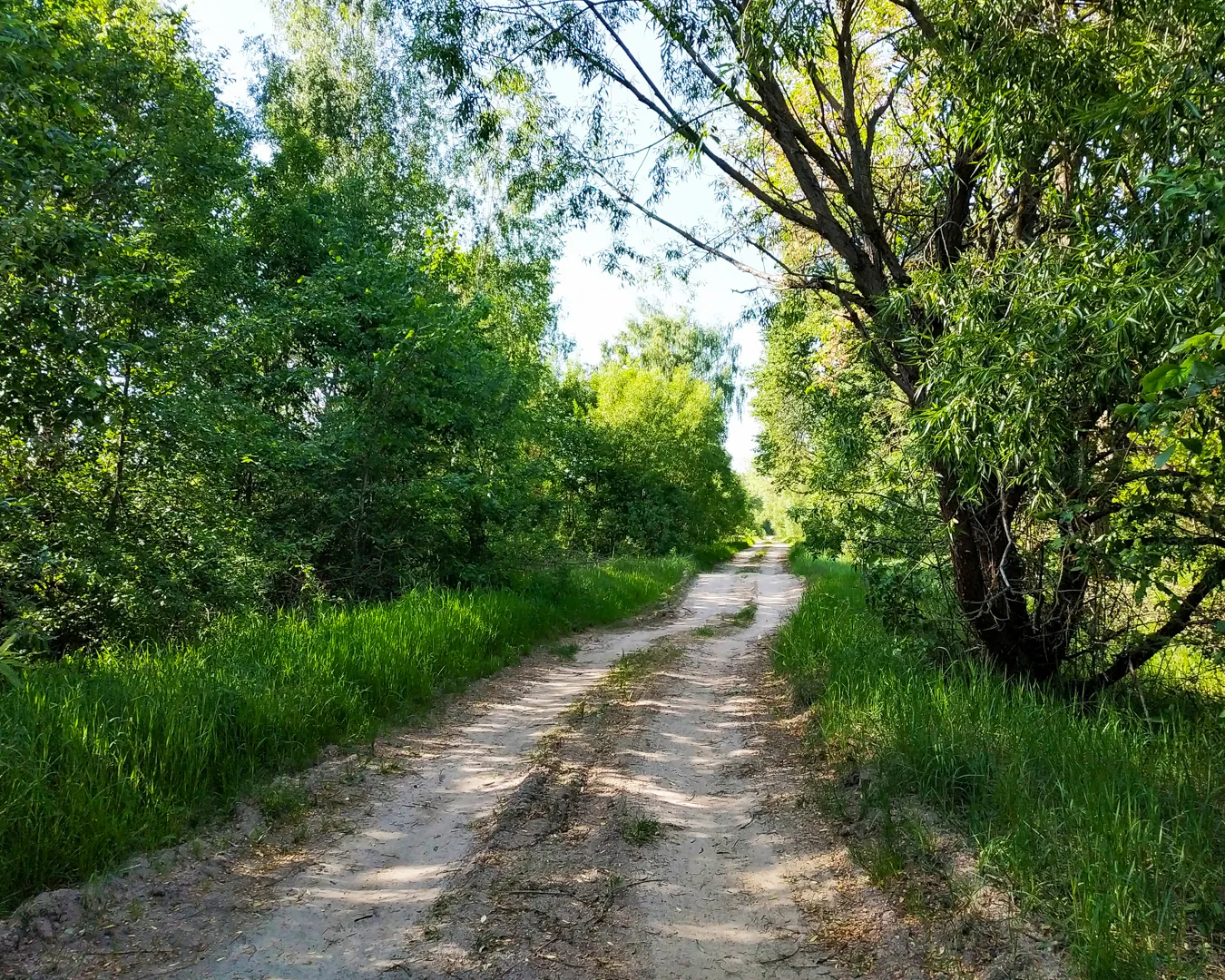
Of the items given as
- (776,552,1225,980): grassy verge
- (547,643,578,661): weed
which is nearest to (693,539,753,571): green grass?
(547,643,578,661): weed

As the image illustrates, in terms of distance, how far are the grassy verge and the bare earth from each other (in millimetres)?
256

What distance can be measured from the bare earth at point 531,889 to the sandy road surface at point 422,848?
14 millimetres

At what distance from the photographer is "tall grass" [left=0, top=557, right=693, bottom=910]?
3566 mm

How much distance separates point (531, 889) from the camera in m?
3.75

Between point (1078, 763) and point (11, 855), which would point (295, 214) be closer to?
point (11, 855)

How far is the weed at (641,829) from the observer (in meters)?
4.38

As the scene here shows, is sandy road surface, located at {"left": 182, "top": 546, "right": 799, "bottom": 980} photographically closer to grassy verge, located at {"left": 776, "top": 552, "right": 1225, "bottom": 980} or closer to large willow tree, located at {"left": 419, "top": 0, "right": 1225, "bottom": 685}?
grassy verge, located at {"left": 776, "top": 552, "right": 1225, "bottom": 980}

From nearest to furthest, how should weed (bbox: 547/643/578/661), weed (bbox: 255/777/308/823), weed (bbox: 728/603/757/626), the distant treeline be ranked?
1. weed (bbox: 255/777/308/823)
2. the distant treeline
3. weed (bbox: 547/643/578/661)
4. weed (bbox: 728/603/757/626)

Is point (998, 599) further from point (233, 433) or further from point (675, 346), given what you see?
point (675, 346)

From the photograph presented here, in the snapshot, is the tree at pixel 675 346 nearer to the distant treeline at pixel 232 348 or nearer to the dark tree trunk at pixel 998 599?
the distant treeline at pixel 232 348

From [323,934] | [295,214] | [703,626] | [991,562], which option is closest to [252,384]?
[295,214]

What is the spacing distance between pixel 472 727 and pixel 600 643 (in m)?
4.94

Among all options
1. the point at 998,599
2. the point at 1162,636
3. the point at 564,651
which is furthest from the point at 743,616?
the point at 1162,636

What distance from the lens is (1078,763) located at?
421 centimetres
